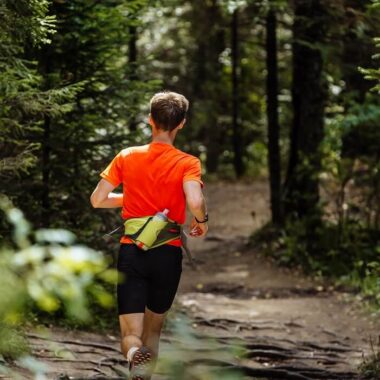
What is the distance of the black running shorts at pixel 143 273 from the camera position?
5.27 m

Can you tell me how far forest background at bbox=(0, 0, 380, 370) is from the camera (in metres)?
7.36

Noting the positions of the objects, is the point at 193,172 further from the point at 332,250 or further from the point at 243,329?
the point at 332,250

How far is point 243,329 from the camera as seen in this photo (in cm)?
1079

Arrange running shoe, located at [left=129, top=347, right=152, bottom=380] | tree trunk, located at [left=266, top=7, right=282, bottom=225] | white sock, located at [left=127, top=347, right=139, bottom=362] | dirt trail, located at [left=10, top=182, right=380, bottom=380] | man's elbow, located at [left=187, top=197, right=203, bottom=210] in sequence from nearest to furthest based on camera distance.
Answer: dirt trail, located at [left=10, top=182, right=380, bottom=380] < running shoe, located at [left=129, top=347, right=152, bottom=380] < white sock, located at [left=127, top=347, right=139, bottom=362] < man's elbow, located at [left=187, top=197, right=203, bottom=210] < tree trunk, located at [left=266, top=7, right=282, bottom=225]

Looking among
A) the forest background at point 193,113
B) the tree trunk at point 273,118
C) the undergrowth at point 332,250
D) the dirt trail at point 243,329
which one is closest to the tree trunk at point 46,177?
the forest background at point 193,113

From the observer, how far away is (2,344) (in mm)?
2537

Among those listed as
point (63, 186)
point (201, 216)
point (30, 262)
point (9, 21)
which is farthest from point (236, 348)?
point (63, 186)

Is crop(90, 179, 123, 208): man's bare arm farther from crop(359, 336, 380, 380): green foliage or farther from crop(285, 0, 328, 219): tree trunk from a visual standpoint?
crop(285, 0, 328, 219): tree trunk

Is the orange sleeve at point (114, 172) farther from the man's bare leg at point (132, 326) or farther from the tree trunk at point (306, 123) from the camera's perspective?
the tree trunk at point (306, 123)

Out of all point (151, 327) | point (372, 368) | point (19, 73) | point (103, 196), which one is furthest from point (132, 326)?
point (372, 368)

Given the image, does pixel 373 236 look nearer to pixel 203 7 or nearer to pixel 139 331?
pixel 139 331

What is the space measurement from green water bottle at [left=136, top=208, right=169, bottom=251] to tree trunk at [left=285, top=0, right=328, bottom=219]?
10.8 metres

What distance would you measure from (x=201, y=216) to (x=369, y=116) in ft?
29.8

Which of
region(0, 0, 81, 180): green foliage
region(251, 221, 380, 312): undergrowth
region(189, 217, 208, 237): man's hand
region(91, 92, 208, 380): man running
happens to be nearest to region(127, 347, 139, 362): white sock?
region(91, 92, 208, 380): man running
